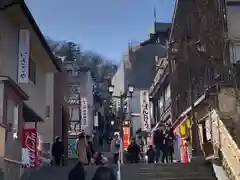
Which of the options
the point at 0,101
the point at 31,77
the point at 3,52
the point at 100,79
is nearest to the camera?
the point at 0,101

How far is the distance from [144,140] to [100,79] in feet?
135

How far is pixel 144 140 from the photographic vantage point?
2034 inches

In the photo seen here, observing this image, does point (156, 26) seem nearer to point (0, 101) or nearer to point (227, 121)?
point (227, 121)

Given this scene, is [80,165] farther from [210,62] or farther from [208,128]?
[208,128]

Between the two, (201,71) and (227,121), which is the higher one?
(201,71)

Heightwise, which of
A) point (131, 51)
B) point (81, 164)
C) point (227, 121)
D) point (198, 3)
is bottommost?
point (81, 164)

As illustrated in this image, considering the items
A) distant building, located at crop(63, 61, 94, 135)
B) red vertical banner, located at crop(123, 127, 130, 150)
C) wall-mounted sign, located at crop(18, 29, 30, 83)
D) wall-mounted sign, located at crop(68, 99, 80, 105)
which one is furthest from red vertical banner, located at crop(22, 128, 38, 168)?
wall-mounted sign, located at crop(68, 99, 80, 105)

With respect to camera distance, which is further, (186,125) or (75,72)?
(75,72)

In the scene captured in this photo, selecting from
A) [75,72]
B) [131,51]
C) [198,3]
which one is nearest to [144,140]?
[75,72]

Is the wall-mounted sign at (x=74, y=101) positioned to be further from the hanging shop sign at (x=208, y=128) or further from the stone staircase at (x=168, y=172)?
the stone staircase at (x=168, y=172)

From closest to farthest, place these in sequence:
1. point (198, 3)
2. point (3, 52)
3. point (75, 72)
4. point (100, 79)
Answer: point (3, 52)
point (198, 3)
point (75, 72)
point (100, 79)

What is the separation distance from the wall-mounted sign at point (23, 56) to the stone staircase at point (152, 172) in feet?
15.0

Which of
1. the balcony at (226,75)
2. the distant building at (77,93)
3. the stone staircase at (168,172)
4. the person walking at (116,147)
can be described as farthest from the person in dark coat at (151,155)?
the distant building at (77,93)

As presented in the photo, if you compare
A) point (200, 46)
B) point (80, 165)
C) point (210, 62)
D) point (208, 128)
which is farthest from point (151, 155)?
point (80, 165)
